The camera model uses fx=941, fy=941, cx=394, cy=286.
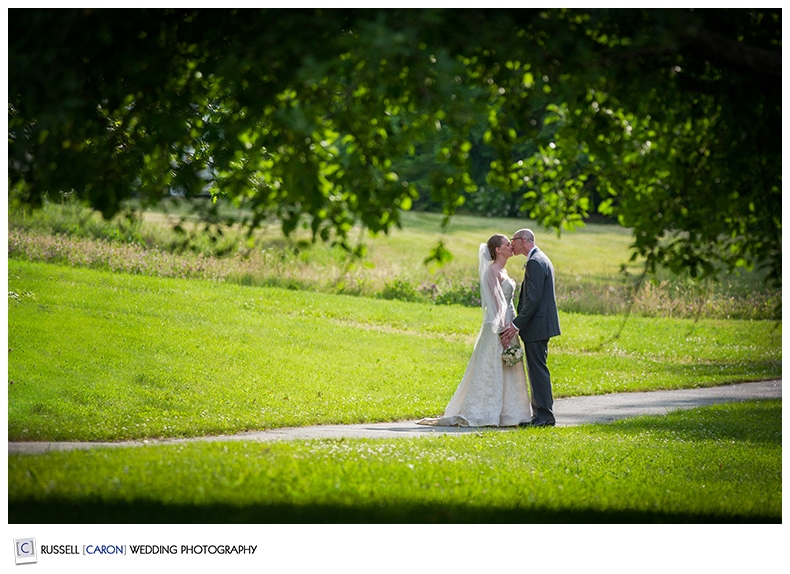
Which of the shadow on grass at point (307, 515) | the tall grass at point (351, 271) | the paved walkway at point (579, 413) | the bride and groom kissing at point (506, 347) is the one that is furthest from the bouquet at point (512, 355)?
the tall grass at point (351, 271)

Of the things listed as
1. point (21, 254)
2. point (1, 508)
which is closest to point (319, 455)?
point (1, 508)

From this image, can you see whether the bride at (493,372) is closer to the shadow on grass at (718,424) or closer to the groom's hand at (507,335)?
the groom's hand at (507,335)

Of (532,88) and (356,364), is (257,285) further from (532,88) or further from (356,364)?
(532,88)

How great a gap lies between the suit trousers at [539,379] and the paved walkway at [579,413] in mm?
546

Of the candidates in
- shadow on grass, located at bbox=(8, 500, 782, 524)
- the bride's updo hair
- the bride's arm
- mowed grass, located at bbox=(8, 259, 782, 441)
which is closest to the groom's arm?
the bride's arm

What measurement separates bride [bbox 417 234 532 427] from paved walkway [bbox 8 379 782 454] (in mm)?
283

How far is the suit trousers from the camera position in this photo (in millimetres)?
10617

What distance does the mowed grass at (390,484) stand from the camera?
7168 millimetres

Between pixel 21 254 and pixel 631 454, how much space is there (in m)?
11.1

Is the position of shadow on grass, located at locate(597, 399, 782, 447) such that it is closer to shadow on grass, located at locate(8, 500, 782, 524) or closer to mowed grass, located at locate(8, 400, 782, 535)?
mowed grass, located at locate(8, 400, 782, 535)

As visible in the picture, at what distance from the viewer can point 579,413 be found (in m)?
12.3

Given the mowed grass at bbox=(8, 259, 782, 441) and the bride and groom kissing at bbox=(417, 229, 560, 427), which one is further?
the mowed grass at bbox=(8, 259, 782, 441)

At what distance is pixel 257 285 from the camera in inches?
763
